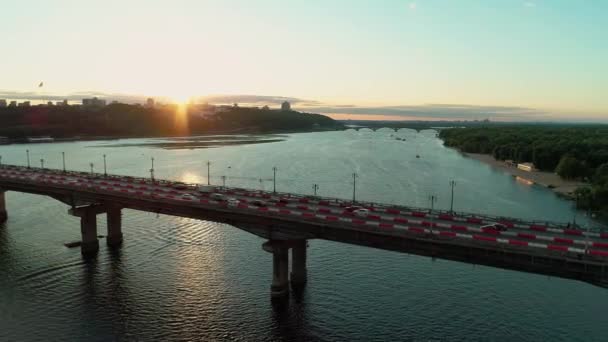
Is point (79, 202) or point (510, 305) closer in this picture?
point (510, 305)

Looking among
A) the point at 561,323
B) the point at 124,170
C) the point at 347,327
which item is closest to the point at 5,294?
the point at 347,327

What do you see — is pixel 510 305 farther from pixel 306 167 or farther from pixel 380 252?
pixel 306 167

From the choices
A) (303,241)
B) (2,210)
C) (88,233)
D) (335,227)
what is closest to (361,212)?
(335,227)

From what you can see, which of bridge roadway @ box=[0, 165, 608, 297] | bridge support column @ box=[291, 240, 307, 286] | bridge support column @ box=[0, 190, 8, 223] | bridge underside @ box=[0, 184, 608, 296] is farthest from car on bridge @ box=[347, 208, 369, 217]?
bridge support column @ box=[0, 190, 8, 223]

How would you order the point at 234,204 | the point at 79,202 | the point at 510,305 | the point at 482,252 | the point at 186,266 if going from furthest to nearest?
the point at 79,202 → the point at 186,266 → the point at 234,204 → the point at 510,305 → the point at 482,252

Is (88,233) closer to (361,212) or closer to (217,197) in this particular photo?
(217,197)

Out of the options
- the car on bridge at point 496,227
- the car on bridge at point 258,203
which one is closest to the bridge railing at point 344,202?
the car on bridge at point 496,227

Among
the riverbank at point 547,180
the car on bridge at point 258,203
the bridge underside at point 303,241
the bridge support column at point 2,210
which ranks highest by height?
the car on bridge at point 258,203

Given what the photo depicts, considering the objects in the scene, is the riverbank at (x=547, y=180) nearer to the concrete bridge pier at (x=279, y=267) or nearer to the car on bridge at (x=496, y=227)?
the car on bridge at (x=496, y=227)
